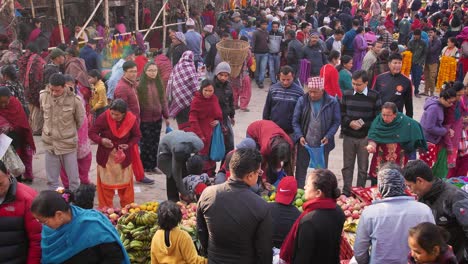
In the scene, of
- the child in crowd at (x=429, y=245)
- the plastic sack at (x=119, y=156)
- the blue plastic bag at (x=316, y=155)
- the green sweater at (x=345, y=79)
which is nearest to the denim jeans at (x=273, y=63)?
the green sweater at (x=345, y=79)

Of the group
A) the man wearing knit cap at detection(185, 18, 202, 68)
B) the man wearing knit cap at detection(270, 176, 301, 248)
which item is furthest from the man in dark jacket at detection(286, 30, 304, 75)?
the man wearing knit cap at detection(270, 176, 301, 248)

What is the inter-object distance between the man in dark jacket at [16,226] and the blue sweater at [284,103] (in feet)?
13.2

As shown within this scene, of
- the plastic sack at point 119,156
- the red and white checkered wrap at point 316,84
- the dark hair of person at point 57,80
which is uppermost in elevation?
the dark hair of person at point 57,80

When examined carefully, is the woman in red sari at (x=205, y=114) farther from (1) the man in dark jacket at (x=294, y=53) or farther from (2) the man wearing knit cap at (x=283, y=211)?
(1) the man in dark jacket at (x=294, y=53)

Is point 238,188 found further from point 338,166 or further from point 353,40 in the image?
point 353,40

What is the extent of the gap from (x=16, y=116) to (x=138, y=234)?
A: 2816mm

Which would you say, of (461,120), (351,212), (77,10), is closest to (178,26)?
(77,10)

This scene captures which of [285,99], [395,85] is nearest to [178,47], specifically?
[285,99]

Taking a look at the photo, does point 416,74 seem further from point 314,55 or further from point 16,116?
point 16,116

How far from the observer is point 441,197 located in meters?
4.39

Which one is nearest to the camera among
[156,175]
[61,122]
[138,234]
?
[138,234]

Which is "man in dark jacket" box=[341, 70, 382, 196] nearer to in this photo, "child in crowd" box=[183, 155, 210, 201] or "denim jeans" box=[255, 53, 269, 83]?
"child in crowd" box=[183, 155, 210, 201]

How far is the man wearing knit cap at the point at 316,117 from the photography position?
6.98m

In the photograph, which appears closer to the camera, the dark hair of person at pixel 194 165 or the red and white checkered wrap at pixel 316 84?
the dark hair of person at pixel 194 165
